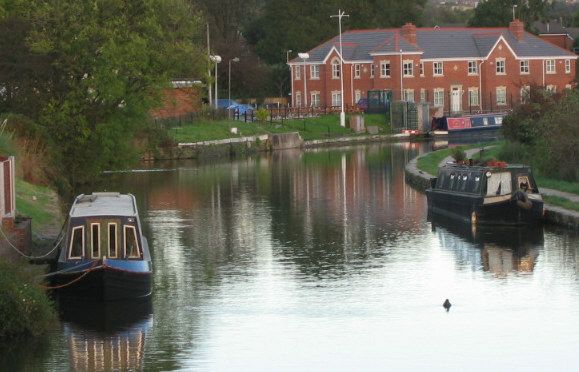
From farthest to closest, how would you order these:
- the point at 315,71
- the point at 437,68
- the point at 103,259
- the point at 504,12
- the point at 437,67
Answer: the point at 504,12, the point at 315,71, the point at 437,68, the point at 437,67, the point at 103,259

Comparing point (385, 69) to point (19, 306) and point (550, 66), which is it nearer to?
point (550, 66)

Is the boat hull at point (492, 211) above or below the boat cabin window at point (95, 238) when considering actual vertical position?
below

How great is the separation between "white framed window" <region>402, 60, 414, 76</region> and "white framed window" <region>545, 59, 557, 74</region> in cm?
1273

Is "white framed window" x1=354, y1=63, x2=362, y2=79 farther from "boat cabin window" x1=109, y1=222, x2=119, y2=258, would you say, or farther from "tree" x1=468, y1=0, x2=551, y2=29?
"boat cabin window" x1=109, y1=222, x2=119, y2=258

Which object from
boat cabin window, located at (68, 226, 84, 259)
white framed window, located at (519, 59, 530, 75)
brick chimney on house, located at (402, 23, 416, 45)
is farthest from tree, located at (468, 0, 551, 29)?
boat cabin window, located at (68, 226, 84, 259)

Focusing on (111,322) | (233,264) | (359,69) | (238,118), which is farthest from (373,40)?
(111,322)

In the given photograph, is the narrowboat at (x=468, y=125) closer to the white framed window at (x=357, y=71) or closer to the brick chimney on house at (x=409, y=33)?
the brick chimney on house at (x=409, y=33)

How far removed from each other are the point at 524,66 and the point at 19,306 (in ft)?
319

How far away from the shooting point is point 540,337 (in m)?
28.0

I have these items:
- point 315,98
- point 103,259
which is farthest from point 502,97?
point 103,259

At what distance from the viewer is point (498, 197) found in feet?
151

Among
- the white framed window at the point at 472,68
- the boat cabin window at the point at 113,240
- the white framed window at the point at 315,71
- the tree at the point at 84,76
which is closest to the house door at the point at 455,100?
the white framed window at the point at 472,68

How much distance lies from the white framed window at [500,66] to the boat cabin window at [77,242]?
297 ft

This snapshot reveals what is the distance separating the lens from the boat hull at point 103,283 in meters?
31.7
